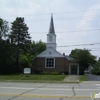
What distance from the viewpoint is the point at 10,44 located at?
173 feet

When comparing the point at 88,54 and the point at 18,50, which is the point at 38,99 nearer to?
the point at 18,50

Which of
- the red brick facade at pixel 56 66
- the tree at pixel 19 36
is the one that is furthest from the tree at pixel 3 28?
the red brick facade at pixel 56 66

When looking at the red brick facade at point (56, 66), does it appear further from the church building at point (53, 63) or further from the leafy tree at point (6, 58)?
the leafy tree at point (6, 58)

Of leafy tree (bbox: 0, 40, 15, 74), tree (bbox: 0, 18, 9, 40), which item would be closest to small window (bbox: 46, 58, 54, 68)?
leafy tree (bbox: 0, 40, 15, 74)

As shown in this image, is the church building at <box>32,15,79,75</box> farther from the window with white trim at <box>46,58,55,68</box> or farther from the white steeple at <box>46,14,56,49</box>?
the white steeple at <box>46,14,56,49</box>

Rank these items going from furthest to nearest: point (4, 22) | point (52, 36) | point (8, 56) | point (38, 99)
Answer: point (52, 36) → point (4, 22) → point (8, 56) → point (38, 99)

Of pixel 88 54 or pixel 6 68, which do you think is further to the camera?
pixel 88 54

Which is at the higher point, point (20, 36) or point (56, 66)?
point (20, 36)

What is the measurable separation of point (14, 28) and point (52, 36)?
34.4 ft

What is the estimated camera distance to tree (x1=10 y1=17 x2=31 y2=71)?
175 ft

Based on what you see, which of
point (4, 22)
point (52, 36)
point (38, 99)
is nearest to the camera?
point (38, 99)

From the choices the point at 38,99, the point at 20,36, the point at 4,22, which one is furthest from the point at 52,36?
the point at 38,99

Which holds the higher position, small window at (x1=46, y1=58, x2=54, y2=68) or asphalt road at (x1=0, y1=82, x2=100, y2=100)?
small window at (x1=46, y1=58, x2=54, y2=68)

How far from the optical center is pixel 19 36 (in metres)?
53.6
